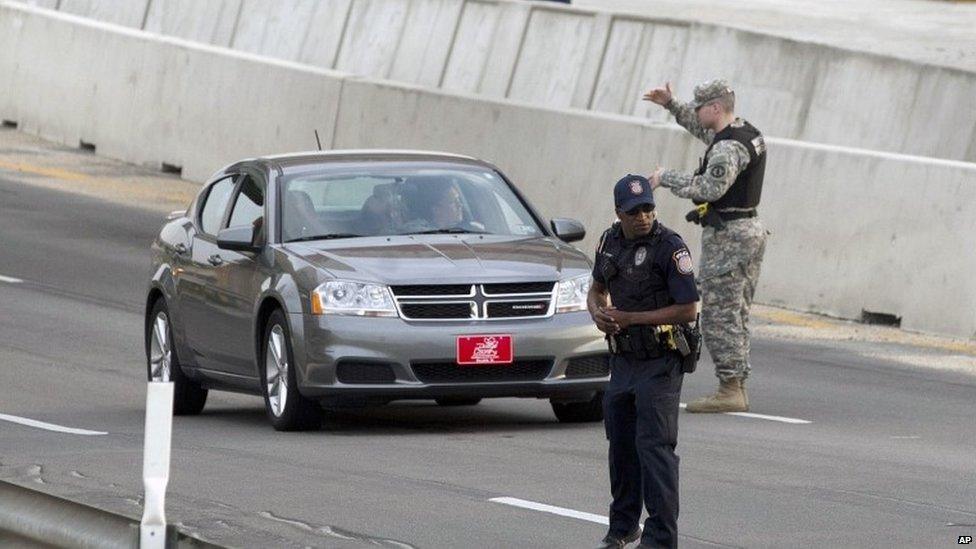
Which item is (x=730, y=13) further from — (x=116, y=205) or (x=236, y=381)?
(x=236, y=381)

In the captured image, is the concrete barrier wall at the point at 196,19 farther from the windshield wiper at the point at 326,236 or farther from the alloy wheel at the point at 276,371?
the alloy wheel at the point at 276,371

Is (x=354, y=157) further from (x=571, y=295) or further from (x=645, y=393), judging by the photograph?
(x=645, y=393)

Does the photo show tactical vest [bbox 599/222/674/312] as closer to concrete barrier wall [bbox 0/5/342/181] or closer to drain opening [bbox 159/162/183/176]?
concrete barrier wall [bbox 0/5/342/181]

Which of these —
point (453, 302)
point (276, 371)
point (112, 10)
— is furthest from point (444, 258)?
point (112, 10)

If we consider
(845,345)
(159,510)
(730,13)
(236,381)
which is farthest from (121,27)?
(159,510)

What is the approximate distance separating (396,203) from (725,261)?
1928 millimetres

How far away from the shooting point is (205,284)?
1423 cm

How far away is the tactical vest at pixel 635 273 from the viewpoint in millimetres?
8922

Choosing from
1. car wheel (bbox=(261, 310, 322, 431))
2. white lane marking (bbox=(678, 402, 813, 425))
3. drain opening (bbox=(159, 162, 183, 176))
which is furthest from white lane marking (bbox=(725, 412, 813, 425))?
drain opening (bbox=(159, 162, 183, 176))

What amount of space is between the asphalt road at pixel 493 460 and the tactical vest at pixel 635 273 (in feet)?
3.41

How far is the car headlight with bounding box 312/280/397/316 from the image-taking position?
12.7 m

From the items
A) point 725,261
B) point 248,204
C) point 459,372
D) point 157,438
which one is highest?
point 725,261

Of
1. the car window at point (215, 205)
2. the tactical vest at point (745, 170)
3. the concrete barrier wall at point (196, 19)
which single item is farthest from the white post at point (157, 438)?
the concrete barrier wall at point (196, 19)

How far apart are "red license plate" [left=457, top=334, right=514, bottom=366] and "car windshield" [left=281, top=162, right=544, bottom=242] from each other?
47.8 inches
